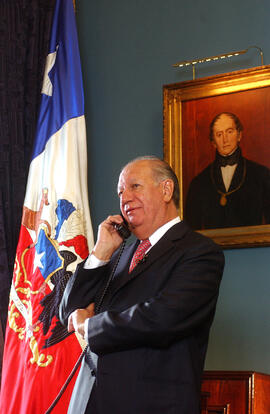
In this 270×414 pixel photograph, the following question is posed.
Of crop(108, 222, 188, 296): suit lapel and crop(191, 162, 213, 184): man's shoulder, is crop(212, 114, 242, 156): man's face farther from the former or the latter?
crop(108, 222, 188, 296): suit lapel

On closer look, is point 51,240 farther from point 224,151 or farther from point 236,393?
point 236,393

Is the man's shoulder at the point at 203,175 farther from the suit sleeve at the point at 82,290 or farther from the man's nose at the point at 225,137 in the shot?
the suit sleeve at the point at 82,290

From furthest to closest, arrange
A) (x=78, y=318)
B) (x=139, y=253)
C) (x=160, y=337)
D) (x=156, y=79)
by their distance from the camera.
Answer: (x=156, y=79) < (x=139, y=253) < (x=78, y=318) < (x=160, y=337)

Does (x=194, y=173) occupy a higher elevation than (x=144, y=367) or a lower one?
higher

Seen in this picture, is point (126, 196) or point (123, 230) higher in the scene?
point (126, 196)

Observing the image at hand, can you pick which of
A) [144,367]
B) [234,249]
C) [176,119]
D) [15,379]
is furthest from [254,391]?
[176,119]

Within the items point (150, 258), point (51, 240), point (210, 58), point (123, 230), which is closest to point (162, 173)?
point (123, 230)

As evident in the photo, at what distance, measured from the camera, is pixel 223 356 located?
4172 millimetres

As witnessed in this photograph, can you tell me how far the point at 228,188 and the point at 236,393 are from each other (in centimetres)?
164

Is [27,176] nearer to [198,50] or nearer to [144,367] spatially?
[198,50]

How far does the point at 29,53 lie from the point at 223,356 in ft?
8.76

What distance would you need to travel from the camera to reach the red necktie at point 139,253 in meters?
3.06

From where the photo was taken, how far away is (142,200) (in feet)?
10.3

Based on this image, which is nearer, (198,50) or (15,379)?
(15,379)
